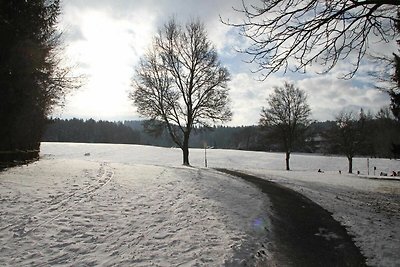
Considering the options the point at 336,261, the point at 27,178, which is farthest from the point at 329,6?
the point at 27,178

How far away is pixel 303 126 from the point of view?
142 ft

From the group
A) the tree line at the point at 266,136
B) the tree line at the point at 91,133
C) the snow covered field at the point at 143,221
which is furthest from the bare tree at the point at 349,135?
the tree line at the point at 91,133

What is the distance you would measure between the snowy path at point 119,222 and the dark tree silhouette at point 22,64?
284 centimetres

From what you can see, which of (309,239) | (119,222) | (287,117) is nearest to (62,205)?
(119,222)

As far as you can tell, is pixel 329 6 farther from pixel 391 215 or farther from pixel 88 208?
pixel 88 208

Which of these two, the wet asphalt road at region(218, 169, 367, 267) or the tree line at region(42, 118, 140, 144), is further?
the tree line at region(42, 118, 140, 144)

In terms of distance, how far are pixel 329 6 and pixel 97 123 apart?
15131cm

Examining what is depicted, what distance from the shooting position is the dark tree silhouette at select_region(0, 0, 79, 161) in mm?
Answer: 13828

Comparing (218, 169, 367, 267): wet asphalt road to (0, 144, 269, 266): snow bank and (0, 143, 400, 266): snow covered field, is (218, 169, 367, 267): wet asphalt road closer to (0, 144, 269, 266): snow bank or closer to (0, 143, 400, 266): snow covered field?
(0, 143, 400, 266): snow covered field

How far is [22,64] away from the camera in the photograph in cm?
1416

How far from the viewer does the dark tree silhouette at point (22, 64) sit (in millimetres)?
13828

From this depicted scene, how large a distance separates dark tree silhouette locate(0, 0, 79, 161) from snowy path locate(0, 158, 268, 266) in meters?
2.84

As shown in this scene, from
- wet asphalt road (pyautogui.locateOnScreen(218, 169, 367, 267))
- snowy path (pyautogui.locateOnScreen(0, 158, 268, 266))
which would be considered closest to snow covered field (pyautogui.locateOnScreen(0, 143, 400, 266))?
snowy path (pyautogui.locateOnScreen(0, 158, 268, 266))

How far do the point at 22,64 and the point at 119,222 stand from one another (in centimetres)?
933
